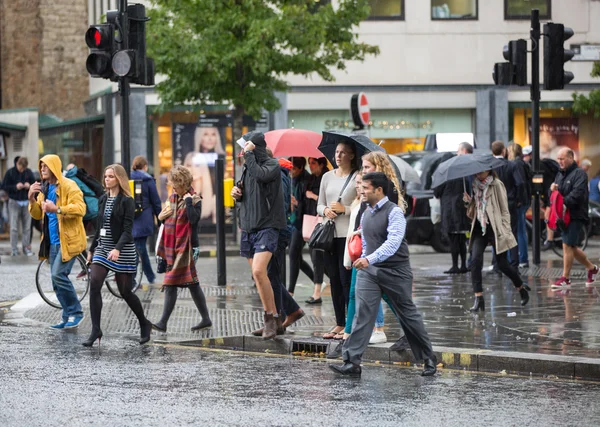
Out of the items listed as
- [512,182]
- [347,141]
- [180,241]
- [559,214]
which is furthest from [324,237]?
[512,182]

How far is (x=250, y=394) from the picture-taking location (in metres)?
8.84

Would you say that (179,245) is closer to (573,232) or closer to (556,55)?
(573,232)

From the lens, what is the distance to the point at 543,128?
31828 millimetres

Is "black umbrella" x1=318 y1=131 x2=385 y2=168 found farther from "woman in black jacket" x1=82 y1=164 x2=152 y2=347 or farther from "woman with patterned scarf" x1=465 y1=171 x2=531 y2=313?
"woman with patterned scarf" x1=465 y1=171 x2=531 y2=313

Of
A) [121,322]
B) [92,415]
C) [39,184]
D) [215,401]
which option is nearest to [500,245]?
[121,322]

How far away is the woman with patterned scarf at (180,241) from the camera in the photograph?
1216cm

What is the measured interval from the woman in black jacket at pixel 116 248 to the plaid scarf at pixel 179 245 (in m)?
0.46

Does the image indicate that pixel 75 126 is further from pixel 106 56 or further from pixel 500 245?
pixel 500 245

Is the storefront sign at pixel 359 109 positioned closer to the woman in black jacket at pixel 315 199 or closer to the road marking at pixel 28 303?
the woman in black jacket at pixel 315 199

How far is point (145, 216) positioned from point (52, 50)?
1013 inches

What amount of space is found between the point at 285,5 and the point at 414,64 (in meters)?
7.07

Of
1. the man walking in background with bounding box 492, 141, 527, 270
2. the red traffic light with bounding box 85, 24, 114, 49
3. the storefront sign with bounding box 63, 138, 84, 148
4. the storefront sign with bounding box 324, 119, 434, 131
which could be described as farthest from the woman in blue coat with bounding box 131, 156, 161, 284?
the storefront sign with bounding box 63, 138, 84, 148

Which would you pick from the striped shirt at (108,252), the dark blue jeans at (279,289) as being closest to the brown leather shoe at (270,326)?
the dark blue jeans at (279,289)

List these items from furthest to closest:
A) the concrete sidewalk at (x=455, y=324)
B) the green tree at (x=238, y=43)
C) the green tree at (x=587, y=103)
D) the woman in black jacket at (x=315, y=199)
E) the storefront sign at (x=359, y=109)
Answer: the green tree at (x=587, y=103)
the green tree at (x=238, y=43)
the storefront sign at (x=359, y=109)
the woman in black jacket at (x=315, y=199)
the concrete sidewalk at (x=455, y=324)
